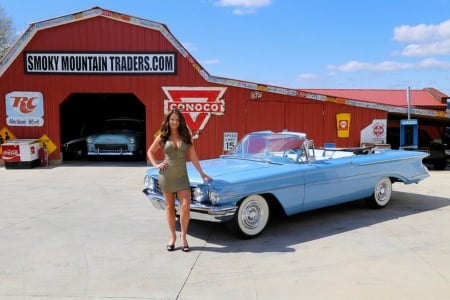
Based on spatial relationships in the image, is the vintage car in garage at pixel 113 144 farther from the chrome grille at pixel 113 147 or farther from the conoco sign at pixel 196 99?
the conoco sign at pixel 196 99

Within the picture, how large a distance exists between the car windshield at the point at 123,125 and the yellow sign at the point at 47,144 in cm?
302

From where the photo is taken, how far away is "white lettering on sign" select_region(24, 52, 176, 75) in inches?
553

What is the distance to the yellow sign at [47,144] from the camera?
14.3 m

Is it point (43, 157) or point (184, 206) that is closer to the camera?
point (184, 206)

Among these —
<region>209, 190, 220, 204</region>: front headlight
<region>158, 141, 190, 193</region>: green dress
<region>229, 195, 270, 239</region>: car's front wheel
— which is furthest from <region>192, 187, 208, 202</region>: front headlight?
<region>229, 195, 270, 239</region>: car's front wheel

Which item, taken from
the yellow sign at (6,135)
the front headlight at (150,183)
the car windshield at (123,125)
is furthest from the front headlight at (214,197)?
the car windshield at (123,125)

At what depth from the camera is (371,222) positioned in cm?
656

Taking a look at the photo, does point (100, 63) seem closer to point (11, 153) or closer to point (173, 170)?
point (11, 153)

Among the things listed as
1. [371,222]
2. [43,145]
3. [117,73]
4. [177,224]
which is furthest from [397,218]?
[43,145]

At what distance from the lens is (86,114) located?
1933cm

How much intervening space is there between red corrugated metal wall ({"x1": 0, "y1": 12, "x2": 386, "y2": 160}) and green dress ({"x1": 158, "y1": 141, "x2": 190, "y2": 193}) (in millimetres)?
9369

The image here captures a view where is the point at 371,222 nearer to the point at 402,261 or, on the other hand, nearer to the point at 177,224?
the point at 402,261

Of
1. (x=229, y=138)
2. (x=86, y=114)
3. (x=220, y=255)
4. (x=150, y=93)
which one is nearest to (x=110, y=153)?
(x=150, y=93)

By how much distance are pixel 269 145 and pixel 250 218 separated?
154 centimetres
